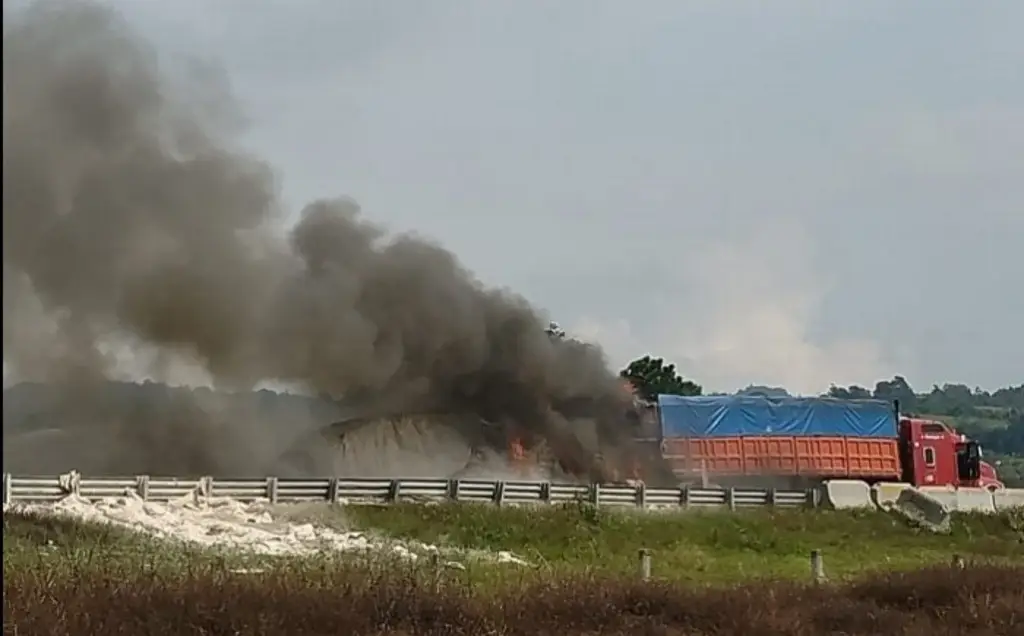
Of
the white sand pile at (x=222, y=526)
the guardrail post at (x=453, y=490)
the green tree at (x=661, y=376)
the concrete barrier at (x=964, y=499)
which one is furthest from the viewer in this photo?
the green tree at (x=661, y=376)

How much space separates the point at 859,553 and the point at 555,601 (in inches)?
676

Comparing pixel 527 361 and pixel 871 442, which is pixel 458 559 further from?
pixel 871 442

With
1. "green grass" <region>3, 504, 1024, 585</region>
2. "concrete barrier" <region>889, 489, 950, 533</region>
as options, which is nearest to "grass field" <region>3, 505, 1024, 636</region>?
"green grass" <region>3, 504, 1024, 585</region>

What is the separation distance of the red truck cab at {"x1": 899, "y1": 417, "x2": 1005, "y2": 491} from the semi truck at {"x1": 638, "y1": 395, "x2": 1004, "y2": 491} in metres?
0.03

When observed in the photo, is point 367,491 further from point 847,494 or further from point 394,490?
point 847,494

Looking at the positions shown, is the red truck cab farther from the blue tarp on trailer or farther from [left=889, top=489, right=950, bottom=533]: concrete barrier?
[left=889, top=489, right=950, bottom=533]: concrete barrier

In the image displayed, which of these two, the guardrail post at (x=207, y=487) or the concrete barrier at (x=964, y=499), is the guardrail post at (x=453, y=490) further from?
the concrete barrier at (x=964, y=499)

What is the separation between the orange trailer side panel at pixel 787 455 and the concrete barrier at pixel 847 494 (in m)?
1.45

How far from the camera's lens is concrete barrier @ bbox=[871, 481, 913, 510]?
35094 millimetres

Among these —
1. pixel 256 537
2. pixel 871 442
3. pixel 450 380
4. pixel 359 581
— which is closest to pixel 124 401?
pixel 256 537

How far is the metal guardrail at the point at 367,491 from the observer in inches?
911

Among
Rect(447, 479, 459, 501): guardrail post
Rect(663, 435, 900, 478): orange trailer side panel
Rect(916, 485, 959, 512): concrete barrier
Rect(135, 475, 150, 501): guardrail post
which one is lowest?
Rect(916, 485, 959, 512): concrete barrier

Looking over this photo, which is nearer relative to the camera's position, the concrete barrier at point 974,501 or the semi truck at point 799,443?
the semi truck at point 799,443

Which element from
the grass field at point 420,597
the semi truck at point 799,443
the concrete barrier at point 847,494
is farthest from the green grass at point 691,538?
the semi truck at point 799,443
